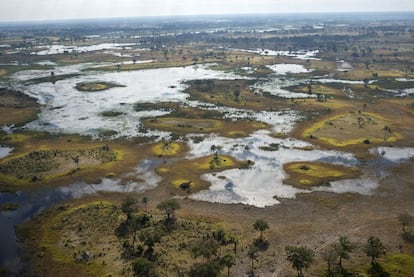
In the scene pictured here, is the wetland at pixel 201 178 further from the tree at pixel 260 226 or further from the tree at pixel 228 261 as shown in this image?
the tree at pixel 260 226

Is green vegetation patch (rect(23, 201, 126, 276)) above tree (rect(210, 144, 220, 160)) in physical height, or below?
below

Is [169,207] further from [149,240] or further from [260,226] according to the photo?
[260,226]

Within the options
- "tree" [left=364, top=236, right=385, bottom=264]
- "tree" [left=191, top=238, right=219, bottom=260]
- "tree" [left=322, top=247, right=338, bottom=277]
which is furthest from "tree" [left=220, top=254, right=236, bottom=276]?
"tree" [left=364, top=236, right=385, bottom=264]

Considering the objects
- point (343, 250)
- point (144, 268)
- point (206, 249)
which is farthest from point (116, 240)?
point (343, 250)

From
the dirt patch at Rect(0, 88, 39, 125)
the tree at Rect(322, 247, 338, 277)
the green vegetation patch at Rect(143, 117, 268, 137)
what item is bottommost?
the tree at Rect(322, 247, 338, 277)

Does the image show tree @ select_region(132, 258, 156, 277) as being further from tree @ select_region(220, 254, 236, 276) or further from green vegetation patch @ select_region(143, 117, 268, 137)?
green vegetation patch @ select_region(143, 117, 268, 137)

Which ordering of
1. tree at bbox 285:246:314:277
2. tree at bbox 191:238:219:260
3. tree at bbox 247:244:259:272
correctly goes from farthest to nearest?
tree at bbox 247:244:259:272, tree at bbox 191:238:219:260, tree at bbox 285:246:314:277

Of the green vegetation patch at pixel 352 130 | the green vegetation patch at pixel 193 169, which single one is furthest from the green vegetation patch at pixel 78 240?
the green vegetation patch at pixel 352 130

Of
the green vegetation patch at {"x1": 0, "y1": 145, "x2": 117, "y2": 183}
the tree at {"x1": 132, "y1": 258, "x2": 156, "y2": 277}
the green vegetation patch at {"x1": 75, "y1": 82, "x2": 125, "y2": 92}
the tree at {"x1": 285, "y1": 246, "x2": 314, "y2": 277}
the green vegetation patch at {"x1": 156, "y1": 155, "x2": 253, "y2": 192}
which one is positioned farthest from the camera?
the green vegetation patch at {"x1": 75, "y1": 82, "x2": 125, "y2": 92}
